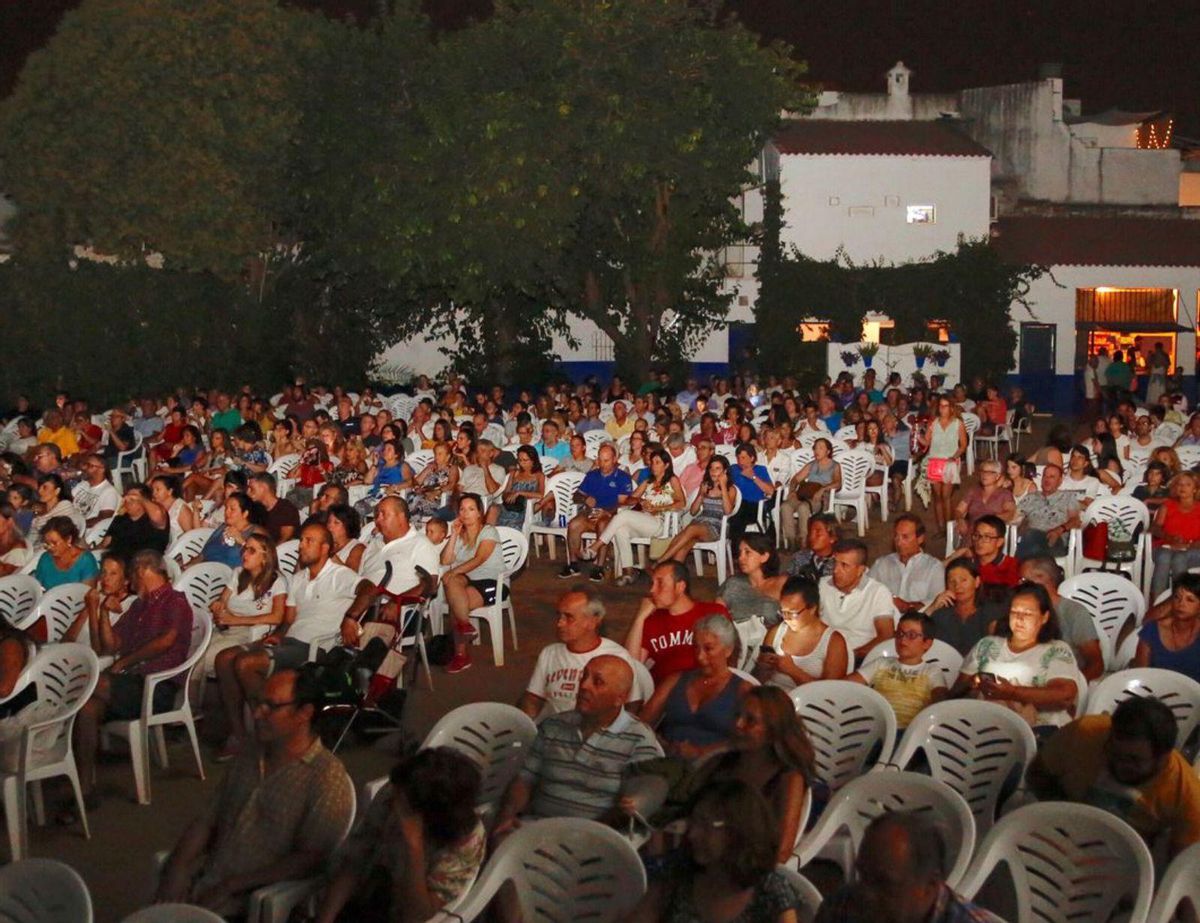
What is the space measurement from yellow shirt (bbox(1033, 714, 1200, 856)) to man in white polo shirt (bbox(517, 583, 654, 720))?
1.77m

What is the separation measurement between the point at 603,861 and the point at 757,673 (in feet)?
9.40

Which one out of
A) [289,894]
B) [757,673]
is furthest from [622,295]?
[289,894]

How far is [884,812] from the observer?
4711mm

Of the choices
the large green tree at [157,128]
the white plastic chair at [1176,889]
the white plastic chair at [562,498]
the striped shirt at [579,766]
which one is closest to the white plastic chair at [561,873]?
the striped shirt at [579,766]

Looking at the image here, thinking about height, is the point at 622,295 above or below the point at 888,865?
above

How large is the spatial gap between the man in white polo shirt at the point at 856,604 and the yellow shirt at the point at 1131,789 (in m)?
2.12

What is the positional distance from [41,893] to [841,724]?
119 inches

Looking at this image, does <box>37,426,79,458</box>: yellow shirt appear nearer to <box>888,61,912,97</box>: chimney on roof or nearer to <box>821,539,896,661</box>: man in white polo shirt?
<box>821,539,896,661</box>: man in white polo shirt

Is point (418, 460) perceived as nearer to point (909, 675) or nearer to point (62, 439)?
point (62, 439)

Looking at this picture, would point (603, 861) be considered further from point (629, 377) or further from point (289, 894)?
point (629, 377)

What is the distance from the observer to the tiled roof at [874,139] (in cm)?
3531

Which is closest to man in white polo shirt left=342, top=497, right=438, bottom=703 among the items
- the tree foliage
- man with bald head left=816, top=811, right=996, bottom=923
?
man with bald head left=816, top=811, right=996, bottom=923

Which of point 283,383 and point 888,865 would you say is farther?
point 283,383

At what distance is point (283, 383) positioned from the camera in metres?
26.9
